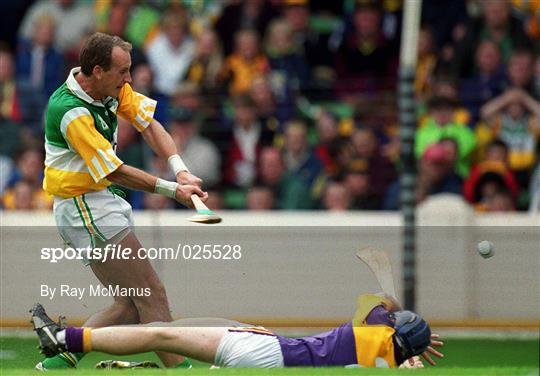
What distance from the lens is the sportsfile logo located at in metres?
9.65

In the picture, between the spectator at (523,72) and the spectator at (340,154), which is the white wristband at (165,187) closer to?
the spectator at (340,154)

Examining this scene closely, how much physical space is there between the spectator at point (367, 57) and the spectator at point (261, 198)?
64.4 inches

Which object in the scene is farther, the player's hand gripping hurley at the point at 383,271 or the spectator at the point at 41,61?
the spectator at the point at 41,61

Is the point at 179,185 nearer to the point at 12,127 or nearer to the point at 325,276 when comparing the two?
the point at 325,276

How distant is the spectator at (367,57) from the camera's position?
1666 centimetres

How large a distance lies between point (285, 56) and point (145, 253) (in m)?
Result: 7.36

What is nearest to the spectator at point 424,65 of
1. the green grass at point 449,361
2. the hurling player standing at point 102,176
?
the green grass at point 449,361

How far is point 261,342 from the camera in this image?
367 inches

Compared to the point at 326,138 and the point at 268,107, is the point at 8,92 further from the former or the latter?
the point at 326,138

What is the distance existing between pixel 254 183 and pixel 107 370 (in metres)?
6.50

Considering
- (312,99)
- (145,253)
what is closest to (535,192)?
(312,99)

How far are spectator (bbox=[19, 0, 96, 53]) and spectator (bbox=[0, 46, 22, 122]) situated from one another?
86 centimetres

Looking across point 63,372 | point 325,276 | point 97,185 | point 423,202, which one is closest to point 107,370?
point 63,372

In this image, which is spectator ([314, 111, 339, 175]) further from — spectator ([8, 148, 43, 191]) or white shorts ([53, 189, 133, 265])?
white shorts ([53, 189, 133, 265])
